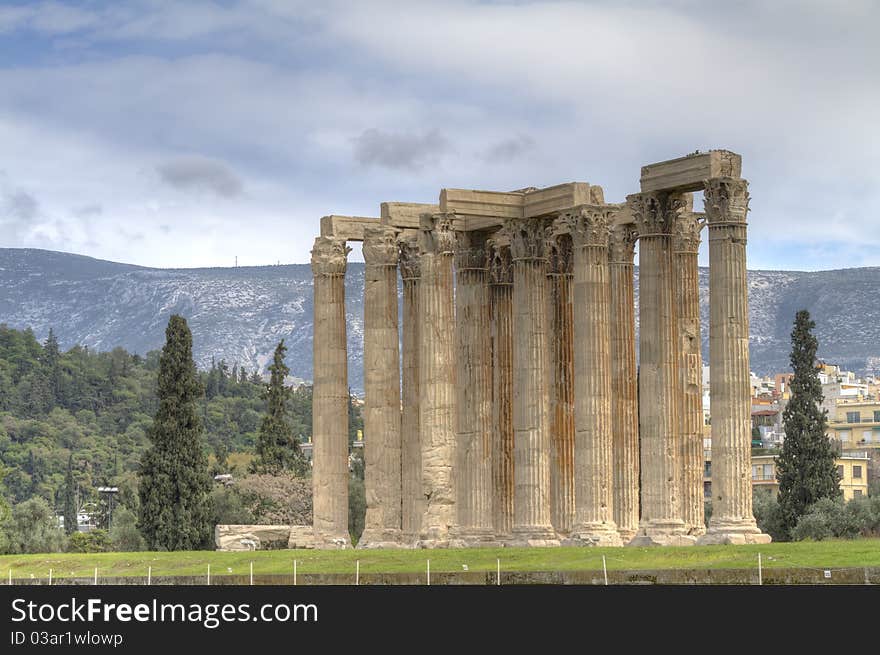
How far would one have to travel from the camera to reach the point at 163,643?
5162 centimetres

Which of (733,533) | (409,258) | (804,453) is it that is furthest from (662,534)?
(804,453)

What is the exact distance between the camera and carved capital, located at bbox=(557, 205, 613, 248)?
269 ft

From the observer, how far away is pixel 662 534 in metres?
77.3

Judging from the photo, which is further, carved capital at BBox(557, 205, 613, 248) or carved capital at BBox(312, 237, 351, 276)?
carved capital at BBox(312, 237, 351, 276)

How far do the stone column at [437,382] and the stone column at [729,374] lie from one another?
1503cm

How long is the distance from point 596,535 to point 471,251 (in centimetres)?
1569

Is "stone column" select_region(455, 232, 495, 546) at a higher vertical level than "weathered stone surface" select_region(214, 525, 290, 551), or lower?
higher

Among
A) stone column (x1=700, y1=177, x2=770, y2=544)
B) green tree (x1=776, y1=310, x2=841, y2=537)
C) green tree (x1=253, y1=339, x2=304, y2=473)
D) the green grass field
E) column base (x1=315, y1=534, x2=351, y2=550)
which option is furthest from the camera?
green tree (x1=253, y1=339, x2=304, y2=473)

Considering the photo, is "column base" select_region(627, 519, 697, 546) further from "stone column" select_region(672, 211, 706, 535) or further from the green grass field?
the green grass field

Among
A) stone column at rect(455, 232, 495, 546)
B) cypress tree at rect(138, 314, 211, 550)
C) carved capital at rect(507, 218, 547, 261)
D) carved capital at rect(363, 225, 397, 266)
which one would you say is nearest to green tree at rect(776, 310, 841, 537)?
stone column at rect(455, 232, 495, 546)

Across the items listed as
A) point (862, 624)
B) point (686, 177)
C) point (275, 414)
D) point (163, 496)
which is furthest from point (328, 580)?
point (275, 414)

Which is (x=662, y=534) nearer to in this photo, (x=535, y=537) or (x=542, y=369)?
(x=535, y=537)

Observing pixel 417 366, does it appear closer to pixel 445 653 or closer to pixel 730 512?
pixel 730 512

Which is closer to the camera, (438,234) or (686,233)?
(686,233)
